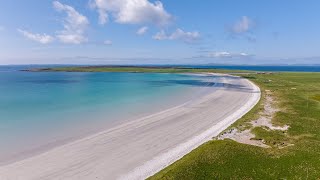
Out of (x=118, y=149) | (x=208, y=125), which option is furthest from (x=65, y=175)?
(x=208, y=125)

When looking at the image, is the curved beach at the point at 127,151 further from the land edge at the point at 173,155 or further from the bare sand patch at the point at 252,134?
the bare sand patch at the point at 252,134

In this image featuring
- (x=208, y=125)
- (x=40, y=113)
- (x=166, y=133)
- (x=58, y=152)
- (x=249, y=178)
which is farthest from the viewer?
(x=40, y=113)

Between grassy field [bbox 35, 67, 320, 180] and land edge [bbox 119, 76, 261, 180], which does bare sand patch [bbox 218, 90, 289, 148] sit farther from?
land edge [bbox 119, 76, 261, 180]

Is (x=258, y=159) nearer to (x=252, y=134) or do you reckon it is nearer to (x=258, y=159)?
(x=258, y=159)

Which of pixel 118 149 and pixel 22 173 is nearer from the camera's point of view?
pixel 22 173

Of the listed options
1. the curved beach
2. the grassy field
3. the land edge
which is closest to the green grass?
the grassy field

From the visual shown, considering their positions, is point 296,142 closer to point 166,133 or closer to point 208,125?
point 208,125

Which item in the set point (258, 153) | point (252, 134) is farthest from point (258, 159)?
point (252, 134)

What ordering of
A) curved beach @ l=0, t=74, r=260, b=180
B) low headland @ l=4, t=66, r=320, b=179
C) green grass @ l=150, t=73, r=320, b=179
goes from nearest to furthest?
green grass @ l=150, t=73, r=320, b=179 < low headland @ l=4, t=66, r=320, b=179 < curved beach @ l=0, t=74, r=260, b=180

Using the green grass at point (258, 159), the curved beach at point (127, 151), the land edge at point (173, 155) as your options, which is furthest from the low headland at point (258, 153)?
the curved beach at point (127, 151)
